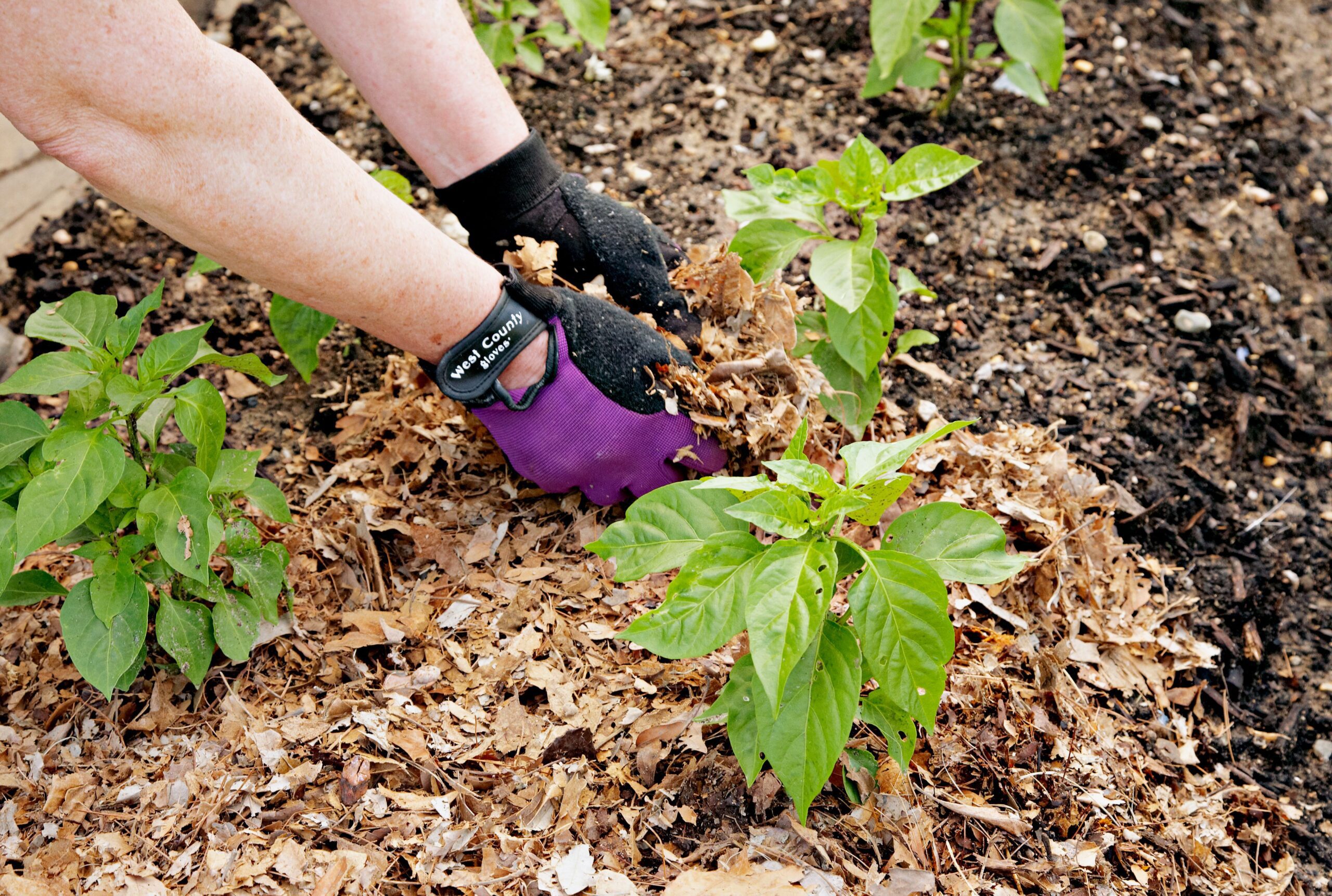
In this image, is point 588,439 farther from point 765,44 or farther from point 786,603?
point 765,44

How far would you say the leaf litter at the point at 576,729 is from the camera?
1729mm

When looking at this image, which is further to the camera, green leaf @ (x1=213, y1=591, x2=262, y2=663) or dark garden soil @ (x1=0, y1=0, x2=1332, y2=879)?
dark garden soil @ (x1=0, y1=0, x2=1332, y2=879)

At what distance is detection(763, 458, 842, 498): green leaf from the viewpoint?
1.62 m

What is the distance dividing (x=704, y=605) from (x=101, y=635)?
1.18 m

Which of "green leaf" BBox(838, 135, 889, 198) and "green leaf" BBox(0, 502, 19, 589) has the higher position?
"green leaf" BBox(0, 502, 19, 589)

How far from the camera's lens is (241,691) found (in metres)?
2.01

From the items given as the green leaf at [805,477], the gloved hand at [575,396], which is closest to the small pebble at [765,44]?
the gloved hand at [575,396]

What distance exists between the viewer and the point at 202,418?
178 centimetres

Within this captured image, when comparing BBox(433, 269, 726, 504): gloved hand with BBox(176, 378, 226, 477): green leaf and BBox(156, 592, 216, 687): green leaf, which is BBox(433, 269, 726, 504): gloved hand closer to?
BBox(176, 378, 226, 477): green leaf

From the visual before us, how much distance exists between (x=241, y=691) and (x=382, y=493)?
589 millimetres

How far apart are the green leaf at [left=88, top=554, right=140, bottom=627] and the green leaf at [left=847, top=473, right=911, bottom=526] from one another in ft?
4.56

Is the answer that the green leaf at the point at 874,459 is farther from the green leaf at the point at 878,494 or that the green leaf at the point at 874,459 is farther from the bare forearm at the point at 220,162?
the bare forearm at the point at 220,162

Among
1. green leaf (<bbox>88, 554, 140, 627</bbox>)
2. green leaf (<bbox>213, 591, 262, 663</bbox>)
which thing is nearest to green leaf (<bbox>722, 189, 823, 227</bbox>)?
green leaf (<bbox>213, 591, 262, 663</bbox>)

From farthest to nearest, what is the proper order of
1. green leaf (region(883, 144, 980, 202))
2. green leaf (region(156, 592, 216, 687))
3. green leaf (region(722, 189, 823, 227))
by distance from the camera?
1. green leaf (region(722, 189, 823, 227))
2. green leaf (region(883, 144, 980, 202))
3. green leaf (region(156, 592, 216, 687))
